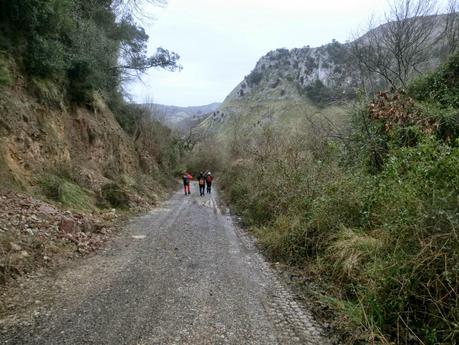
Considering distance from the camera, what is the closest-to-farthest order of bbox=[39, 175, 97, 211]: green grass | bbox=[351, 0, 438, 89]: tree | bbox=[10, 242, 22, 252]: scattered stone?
bbox=[10, 242, 22, 252]: scattered stone → bbox=[39, 175, 97, 211]: green grass → bbox=[351, 0, 438, 89]: tree

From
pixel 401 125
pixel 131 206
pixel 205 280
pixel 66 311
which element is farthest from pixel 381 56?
pixel 66 311

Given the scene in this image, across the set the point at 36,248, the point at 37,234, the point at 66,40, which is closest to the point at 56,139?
the point at 66,40

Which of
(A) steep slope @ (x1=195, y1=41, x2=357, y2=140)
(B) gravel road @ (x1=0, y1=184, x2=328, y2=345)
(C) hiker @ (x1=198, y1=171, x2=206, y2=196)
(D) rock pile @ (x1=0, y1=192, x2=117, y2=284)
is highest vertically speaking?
(A) steep slope @ (x1=195, y1=41, x2=357, y2=140)

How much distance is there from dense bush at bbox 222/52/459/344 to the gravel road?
2.87 ft

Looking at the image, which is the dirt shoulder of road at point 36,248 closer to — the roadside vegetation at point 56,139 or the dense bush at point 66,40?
the roadside vegetation at point 56,139

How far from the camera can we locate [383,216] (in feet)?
19.2

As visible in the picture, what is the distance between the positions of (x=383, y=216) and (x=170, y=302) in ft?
12.5

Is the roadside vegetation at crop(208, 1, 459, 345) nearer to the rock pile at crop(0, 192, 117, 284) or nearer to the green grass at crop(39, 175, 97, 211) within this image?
the rock pile at crop(0, 192, 117, 284)

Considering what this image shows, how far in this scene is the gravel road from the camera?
160 inches

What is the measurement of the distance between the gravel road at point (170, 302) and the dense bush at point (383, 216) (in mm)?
875

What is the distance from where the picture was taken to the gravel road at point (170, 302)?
13.3 feet

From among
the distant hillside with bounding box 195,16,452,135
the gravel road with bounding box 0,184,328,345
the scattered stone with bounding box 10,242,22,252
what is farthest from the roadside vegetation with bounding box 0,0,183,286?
the distant hillside with bounding box 195,16,452,135

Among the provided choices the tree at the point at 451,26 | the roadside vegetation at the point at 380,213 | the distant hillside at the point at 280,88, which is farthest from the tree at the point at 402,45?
the distant hillside at the point at 280,88

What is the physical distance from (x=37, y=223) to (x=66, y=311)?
11.6ft
